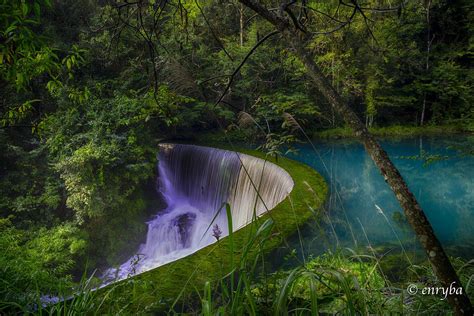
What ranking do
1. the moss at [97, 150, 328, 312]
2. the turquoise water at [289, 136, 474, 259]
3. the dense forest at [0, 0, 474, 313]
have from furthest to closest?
the turquoise water at [289, 136, 474, 259], the dense forest at [0, 0, 474, 313], the moss at [97, 150, 328, 312]

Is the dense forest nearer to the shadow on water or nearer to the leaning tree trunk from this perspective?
the leaning tree trunk

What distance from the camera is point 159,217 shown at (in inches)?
307

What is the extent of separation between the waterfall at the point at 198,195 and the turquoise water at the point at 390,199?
136 cm

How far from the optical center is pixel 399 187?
3.35ft

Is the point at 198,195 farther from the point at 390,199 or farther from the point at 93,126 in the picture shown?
the point at 390,199

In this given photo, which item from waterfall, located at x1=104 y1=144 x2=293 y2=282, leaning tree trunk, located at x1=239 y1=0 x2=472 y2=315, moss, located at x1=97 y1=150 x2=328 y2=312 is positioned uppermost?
leaning tree trunk, located at x1=239 y1=0 x2=472 y2=315

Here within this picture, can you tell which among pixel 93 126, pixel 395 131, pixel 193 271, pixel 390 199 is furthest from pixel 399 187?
pixel 395 131

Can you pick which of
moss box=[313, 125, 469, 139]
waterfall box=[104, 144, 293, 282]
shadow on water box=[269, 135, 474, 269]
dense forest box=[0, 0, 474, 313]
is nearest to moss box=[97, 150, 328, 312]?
shadow on water box=[269, 135, 474, 269]

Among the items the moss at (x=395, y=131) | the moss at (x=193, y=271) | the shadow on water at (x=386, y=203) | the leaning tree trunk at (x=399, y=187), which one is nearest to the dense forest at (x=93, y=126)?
the leaning tree trunk at (x=399, y=187)

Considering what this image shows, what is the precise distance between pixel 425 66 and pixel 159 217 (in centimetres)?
1317

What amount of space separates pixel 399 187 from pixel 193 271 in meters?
1.18

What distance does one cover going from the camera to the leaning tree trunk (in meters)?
0.92

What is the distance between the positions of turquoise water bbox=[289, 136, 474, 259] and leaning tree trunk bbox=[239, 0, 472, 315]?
0.51 metres

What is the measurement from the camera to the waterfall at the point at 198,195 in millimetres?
6207
